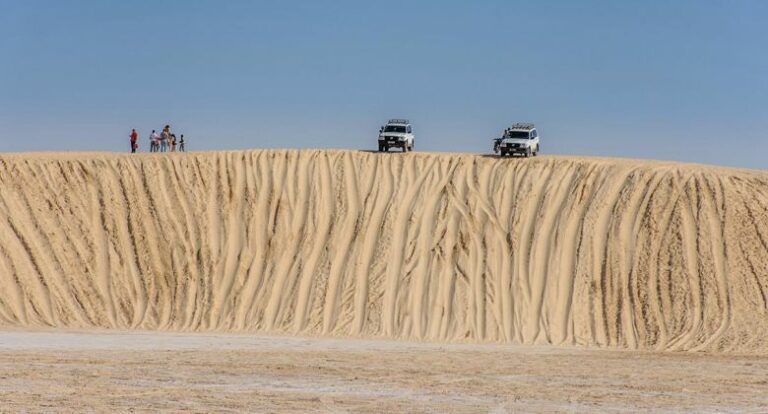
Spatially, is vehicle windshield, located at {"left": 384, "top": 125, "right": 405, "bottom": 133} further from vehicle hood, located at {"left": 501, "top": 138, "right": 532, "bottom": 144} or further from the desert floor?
the desert floor

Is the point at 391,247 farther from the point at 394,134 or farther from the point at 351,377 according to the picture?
the point at 351,377

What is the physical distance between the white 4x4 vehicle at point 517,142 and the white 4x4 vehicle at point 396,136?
3.41m

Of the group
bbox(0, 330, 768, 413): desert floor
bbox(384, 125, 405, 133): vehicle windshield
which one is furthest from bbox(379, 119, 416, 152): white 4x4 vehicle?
bbox(0, 330, 768, 413): desert floor

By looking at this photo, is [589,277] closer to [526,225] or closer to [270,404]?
[526,225]

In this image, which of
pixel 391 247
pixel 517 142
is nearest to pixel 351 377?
pixel 391 247

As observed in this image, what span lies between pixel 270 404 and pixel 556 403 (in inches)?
206

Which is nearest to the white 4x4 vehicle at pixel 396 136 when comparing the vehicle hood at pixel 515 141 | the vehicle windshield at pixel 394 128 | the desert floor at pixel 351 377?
the vehicle windshield at pixel 394 128

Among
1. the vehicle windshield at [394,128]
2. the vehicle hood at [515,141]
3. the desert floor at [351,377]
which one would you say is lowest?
the desert floor at [351,377]

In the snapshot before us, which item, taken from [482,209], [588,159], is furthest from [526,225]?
[588,159]

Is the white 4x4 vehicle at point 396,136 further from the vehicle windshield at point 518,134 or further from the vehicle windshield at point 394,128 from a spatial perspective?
the vehicle windshield at point 518,134

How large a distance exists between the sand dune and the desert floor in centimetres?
539

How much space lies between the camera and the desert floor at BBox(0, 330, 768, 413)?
24.0m

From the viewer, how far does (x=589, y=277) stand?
4219 cm

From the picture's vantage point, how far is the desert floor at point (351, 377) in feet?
78.8
